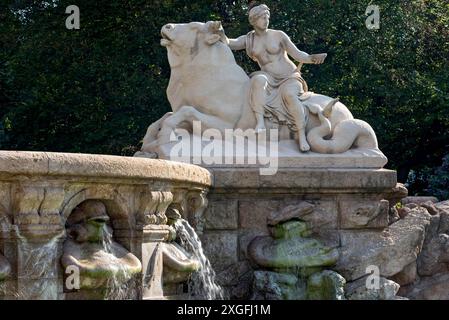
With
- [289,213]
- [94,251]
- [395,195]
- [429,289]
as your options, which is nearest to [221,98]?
[289,213]

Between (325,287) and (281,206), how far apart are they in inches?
34.4

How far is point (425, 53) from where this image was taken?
929 inches

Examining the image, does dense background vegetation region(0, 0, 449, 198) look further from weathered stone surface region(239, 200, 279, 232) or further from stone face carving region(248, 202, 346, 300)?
stone face carving region(248, 202, 346, 300)

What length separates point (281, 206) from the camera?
1201 centimetres

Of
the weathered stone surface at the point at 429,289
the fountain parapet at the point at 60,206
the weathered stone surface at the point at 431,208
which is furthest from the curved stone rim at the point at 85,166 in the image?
the weathered stone surface at the point at 431,208

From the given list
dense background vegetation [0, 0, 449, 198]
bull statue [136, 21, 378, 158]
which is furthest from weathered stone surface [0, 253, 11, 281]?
dense background vegetation [0, 0, 449, 198]

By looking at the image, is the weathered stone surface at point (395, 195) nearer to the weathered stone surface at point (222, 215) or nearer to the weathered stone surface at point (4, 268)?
the weathered stone surface at point (222, 215)

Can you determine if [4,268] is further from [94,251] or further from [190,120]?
[190,120]

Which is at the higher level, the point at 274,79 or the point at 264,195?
the point at 274,79

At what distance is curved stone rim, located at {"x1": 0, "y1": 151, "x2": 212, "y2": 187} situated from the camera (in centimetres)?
830

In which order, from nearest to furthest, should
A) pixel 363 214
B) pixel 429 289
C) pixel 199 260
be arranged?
pixel 199 260
pixel 363 214
pixel 429 289

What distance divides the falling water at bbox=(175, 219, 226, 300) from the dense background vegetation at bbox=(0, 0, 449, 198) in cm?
1044

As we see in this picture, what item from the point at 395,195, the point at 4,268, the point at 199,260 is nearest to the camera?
the point at 4,268
